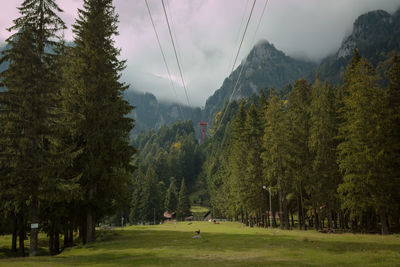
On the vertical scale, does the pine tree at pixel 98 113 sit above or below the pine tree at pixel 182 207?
above

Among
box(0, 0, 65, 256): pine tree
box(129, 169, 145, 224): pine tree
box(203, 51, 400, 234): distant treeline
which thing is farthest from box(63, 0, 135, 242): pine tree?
box(129, 169, 145, 224): pine tree

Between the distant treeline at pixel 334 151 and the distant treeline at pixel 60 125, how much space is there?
17.3 metres

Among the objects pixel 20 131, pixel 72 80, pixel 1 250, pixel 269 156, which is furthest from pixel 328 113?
pixel 1 250

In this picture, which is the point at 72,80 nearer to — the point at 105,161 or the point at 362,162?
the point at 105,161

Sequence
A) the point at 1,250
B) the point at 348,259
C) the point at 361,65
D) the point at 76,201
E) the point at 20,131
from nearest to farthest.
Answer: the point at 348,259, the point at 20,131, the point at 76,201, the point at 361,65, the point at 1,250

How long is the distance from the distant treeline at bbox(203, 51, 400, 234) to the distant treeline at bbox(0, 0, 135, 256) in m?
17.3

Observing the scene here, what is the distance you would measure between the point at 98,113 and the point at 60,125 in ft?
13.7

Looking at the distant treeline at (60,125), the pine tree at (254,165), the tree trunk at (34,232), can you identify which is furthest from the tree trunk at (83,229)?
the pine tree at (254,165)

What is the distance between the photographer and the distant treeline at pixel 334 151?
2306cm

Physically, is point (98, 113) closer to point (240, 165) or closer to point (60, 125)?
point (60, 125)

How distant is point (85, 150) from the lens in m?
21.9

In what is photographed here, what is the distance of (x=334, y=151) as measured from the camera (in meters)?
30.7

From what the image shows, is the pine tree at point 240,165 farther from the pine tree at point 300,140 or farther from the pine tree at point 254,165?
the pine tree at point 300,140

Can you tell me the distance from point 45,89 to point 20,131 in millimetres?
2935
